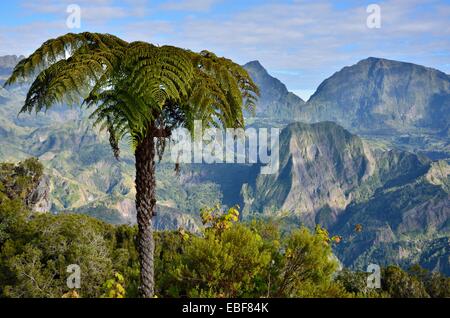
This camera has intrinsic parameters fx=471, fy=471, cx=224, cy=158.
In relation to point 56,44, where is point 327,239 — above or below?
below

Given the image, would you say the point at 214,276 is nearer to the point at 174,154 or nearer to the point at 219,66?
the point at 174,154

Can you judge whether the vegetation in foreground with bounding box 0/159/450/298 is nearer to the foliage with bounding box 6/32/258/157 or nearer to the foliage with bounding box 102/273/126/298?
the foliage with bounding box 102/273/126/298

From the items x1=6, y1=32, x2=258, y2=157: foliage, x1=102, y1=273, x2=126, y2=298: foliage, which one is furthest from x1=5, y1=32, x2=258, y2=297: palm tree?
x1=102, y1=273, x2=126, y2=298: foliage

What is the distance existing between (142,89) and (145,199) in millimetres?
2847

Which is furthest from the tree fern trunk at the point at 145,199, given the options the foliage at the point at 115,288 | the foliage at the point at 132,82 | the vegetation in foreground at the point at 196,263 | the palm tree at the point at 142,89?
the foliage at the point at 115,288

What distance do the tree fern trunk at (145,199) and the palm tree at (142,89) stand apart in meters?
0.02

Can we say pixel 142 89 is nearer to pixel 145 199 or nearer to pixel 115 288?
pixel 145 199

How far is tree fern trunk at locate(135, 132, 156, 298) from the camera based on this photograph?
35.9ft

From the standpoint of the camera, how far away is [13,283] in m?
25.4

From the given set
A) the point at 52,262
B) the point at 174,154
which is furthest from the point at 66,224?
the point at 174,154

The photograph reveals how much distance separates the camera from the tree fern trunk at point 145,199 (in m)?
10.9
